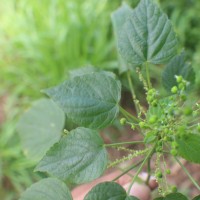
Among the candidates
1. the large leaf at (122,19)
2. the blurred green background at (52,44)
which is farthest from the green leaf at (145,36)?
the blurred green background at (52,44)

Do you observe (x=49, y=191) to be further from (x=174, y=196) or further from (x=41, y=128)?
(x=41, y=128)

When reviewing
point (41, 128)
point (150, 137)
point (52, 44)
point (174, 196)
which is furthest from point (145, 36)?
point (52, 44)

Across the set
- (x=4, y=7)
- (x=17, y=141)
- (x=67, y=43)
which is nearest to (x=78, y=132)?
(x=17, y=141)

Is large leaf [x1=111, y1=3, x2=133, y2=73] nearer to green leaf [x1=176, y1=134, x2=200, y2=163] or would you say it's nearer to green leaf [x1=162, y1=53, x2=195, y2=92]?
green leaf [x1=162, y1=53, x2=195, y2=92]

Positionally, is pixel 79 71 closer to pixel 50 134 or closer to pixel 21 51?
pixel 50 134

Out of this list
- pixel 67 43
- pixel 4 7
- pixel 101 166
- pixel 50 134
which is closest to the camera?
pixel 101 166

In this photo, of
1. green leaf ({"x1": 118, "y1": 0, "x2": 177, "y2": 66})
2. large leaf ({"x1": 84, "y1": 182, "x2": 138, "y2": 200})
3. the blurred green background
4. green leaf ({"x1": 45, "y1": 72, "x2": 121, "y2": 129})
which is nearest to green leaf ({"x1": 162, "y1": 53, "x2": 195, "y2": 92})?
green leaf ({"x1": 118, "y1": 0, "x2": 177, "y2": 66})

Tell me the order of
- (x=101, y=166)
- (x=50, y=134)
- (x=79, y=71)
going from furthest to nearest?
(x=50, y=134)
(x=79, y=71)
(x=101, y=166)
